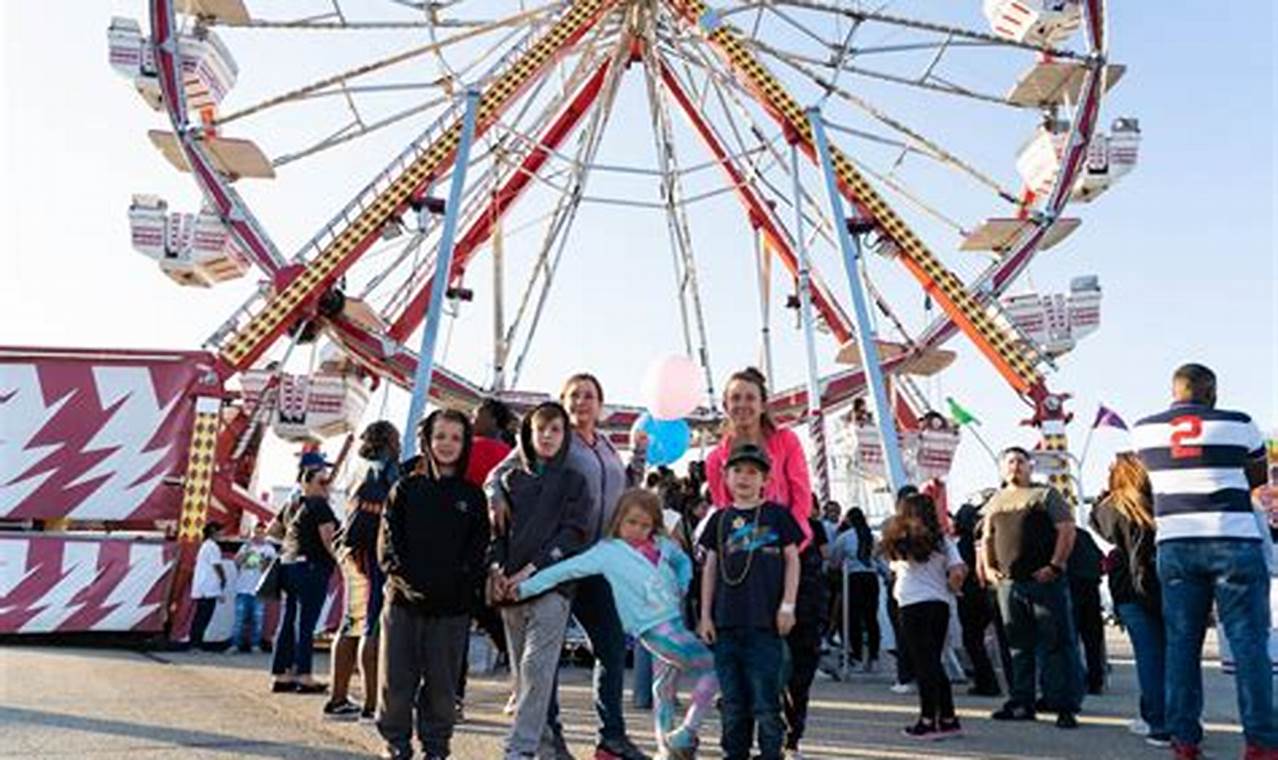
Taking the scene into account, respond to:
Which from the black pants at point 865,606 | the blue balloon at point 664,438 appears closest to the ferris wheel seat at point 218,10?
the blue balloon at point 664,438

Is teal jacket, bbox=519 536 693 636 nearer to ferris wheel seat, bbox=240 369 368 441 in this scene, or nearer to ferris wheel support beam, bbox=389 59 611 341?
ferris wheel seat, bbox=240 369 368 441

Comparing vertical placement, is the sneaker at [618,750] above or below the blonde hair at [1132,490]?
below

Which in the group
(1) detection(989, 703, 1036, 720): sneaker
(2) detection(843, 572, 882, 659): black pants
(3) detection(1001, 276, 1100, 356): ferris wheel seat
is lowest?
(1) detection(989, 703, 1036, 720): sneaker

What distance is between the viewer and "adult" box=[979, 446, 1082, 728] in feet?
18.6

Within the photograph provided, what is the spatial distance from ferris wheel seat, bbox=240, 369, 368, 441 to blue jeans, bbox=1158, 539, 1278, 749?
416 inches

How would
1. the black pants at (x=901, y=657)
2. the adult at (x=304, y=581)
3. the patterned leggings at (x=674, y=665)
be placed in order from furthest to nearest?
the black pants at (x=901, y=657), the adult at (x=304, y=581), the patterned leggings at (x=674, y=665)

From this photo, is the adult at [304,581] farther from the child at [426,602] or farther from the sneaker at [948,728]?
the sneaker at [948,728]

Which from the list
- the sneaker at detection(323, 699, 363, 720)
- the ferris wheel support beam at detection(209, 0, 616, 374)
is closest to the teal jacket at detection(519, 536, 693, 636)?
the sneaker at detection(323, 699, 363, 720)

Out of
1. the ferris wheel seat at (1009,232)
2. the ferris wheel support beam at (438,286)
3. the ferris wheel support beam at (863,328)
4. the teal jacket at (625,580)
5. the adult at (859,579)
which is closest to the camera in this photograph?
the teal jacket at (625,580)

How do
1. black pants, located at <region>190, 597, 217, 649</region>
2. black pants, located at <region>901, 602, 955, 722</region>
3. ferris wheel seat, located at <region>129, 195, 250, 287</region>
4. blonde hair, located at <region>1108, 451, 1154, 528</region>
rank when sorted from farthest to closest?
ferris wheel seat, located at <region>129, 195, 250, 287</region>
black pants, located at <region>190, 597, 217, 649</region>
black pants, located at <region>901, 602, 955, 722</region>
blonde hair, located at <region>1108, 451, 1154, 528</region>

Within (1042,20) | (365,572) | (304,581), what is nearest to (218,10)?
(304,581)

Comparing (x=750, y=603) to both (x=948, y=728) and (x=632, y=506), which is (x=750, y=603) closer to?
(x=632, y=506)

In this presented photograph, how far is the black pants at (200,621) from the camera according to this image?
957 cm

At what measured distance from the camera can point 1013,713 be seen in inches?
229
